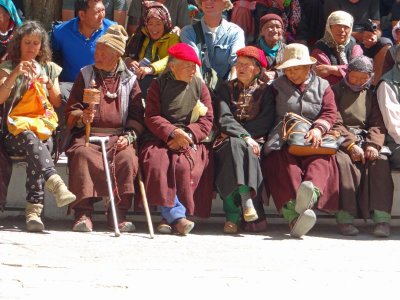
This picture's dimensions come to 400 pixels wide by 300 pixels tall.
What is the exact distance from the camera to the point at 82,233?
758 cm

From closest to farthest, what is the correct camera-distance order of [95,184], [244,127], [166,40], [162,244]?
[162,244], [95,184], [244,127], [166,40]

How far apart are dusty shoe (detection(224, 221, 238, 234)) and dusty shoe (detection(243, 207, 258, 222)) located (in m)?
0.18

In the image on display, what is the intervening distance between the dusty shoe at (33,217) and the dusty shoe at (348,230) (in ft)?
8.16

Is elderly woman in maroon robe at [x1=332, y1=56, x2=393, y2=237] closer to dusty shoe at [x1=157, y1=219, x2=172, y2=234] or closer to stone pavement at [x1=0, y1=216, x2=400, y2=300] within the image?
stone pavement at [x1=0, y1=216, x2=400, y2=300]

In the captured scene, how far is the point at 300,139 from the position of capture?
7996mm

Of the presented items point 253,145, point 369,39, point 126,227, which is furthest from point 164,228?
point 369,39

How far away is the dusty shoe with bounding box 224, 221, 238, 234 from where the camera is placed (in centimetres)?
792

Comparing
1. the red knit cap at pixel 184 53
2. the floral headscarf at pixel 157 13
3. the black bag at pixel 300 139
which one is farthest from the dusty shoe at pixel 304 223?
the floral headscarf at pixel 157 13

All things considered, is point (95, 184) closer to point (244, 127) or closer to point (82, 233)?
point (82, 233)

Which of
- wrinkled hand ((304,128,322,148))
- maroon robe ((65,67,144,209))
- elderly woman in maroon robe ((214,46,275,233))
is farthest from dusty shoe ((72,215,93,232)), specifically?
wrinkled hand ((304,128,322,148))

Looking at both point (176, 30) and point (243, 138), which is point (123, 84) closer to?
→ point (243, 138)

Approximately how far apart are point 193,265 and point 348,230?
2028 millimetres

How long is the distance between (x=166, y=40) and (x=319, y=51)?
1.44 m

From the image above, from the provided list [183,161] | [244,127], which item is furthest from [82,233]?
[244,127]
